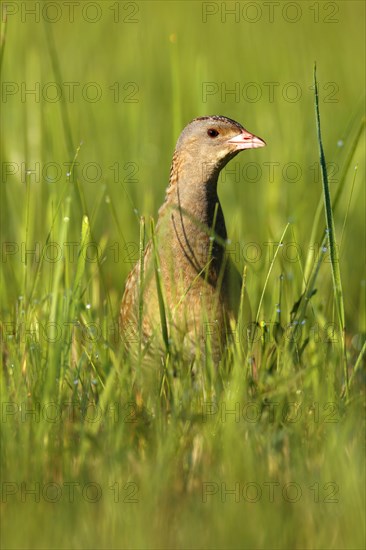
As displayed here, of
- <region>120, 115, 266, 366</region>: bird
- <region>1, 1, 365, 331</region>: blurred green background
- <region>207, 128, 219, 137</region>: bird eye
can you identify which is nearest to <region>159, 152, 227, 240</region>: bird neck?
<region>120, 115, 266, 366</region>: bird

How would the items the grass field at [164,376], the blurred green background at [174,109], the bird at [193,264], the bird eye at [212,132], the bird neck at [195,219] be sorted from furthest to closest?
the blurred green background at [174,109]
the bird eye at [212,132]
the bird neck at [195,219]
the bird at [193,264]
the grass field at [164,376]

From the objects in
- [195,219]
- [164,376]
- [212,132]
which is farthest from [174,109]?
[164,376]

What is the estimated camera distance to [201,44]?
10.7m

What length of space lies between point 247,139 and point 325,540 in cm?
199

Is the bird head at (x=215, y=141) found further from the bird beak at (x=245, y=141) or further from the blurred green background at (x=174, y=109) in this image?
the blurred green background at (x=174, y=109)

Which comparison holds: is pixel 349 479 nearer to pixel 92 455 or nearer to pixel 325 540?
pixel 325 540

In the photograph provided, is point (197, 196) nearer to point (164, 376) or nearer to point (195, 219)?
point (195, 219)

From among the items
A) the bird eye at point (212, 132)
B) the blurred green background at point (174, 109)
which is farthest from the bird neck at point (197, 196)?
the blurred green background at point (174, 109)

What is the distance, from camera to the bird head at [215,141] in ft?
15.1

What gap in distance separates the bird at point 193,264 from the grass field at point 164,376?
14 centimetres

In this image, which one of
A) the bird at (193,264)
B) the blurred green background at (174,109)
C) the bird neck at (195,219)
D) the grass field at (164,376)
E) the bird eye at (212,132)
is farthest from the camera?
the blurred green background at (174,109)

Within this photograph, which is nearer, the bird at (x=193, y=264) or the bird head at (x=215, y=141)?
the bird at (x=193, y=264)

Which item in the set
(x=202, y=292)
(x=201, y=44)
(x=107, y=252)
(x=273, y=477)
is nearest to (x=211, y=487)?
(x=273, y=477)

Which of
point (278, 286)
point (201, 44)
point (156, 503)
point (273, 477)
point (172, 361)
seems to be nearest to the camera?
point (156, 503)
